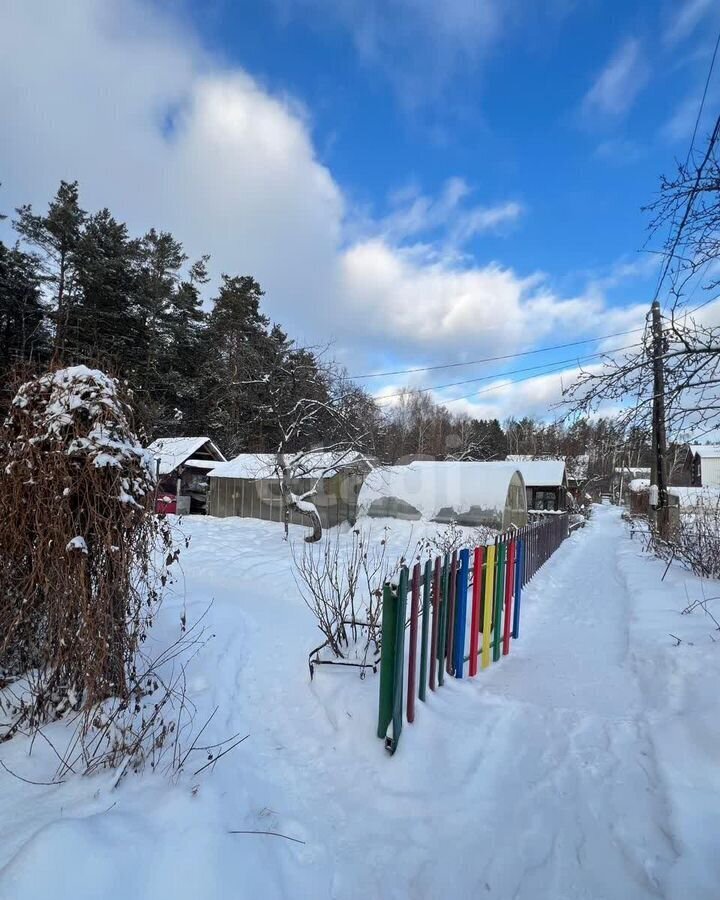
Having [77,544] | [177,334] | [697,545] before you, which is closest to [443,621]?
[77,544]

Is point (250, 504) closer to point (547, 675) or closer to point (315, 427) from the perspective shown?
point (315, 427)

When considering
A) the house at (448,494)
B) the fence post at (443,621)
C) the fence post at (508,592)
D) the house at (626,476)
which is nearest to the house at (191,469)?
the house at (448,494)

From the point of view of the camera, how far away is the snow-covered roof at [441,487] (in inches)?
674

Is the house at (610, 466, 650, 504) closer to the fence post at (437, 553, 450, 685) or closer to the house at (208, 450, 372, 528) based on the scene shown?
the fence post at (437, 553, 450, 685)

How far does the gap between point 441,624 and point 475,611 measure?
63 centimetres

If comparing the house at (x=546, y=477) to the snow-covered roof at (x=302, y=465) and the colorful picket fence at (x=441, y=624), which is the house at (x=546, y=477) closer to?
the snow-covered roof at (x=302, y=465)

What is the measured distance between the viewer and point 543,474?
26859 millimetres

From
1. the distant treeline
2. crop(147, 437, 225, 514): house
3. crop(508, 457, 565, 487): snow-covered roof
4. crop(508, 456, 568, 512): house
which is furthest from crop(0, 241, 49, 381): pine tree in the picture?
crop(508, 457, 565, 487): snow-covered roof

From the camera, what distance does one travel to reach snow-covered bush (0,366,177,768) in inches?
114

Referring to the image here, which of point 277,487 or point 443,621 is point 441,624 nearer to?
point 443,621

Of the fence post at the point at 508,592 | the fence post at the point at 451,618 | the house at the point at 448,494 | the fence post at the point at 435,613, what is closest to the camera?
the fence post at the point at 435,613

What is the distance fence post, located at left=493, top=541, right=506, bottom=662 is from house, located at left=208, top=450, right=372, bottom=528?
36.0 ft

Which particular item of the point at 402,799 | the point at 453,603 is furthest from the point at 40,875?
the point at 453,603

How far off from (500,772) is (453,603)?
4.53 ft
